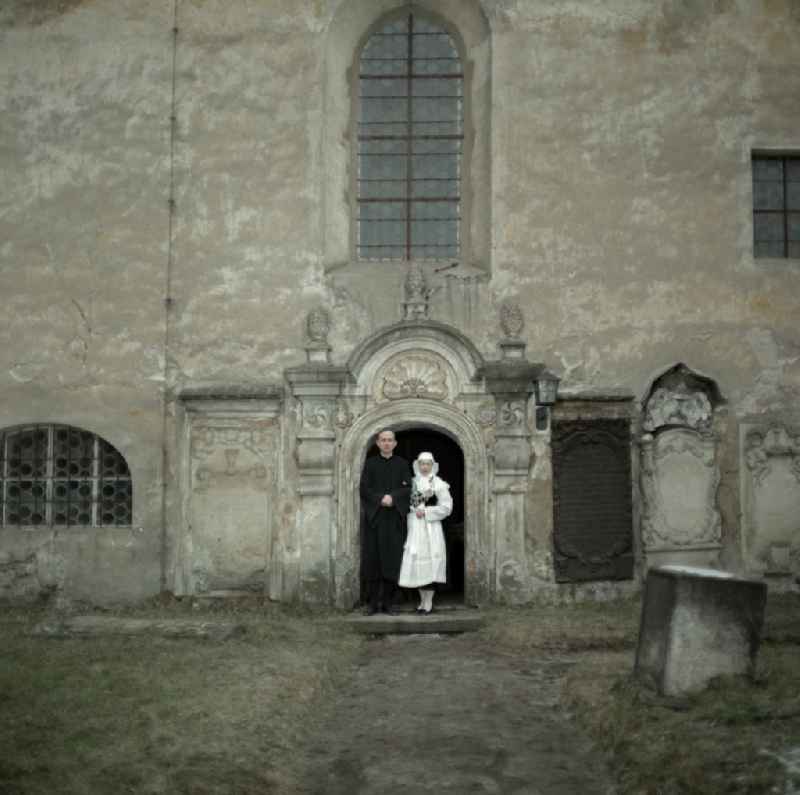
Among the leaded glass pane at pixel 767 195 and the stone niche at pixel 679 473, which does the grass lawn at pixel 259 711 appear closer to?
the stone niche at pixel 679 473

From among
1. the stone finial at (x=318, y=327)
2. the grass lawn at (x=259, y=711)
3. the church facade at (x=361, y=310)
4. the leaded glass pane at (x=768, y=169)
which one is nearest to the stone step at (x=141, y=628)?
the grass lawn at (x=259, y=711)

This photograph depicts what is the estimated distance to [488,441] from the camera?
39.7 ft

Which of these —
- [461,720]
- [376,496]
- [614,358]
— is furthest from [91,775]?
[614,358]

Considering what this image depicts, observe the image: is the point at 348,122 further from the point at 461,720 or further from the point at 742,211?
the point at 461,720

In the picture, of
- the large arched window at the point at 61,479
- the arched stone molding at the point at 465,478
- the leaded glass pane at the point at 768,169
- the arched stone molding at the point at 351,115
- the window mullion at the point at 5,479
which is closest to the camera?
the arched stone molding at the point at 465,478

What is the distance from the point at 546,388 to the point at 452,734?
5.66 meters

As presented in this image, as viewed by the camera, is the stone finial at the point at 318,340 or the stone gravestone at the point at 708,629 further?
the stone finial at the point at 318,340

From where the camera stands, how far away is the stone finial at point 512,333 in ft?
39.6

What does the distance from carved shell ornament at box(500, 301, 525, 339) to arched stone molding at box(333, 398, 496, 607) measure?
41.4 inches

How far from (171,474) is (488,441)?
138 inches

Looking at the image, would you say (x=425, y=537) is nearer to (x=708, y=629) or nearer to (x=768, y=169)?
(x=708, y=629)

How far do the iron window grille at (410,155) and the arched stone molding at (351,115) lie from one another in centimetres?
15

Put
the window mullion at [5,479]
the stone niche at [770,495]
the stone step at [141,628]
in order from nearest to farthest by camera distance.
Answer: the stone step at [141,628]
the stone niche at [770,495]
the window mullion at [5,479]

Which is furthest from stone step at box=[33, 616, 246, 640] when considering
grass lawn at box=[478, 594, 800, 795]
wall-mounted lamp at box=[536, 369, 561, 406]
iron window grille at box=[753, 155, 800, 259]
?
iron window grille at box=[753, 155, 800, 259]
